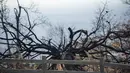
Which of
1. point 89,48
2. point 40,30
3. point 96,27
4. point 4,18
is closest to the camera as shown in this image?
point 89,48

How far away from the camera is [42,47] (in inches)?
546

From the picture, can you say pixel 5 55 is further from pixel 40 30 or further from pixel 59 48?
pixel 40 30

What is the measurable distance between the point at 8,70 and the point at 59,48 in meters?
3.46

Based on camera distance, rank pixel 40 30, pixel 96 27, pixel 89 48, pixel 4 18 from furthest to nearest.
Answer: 1. pixel 40 30
2. pixel 4 18
3. pixel 96 27
4. pixel 89 48

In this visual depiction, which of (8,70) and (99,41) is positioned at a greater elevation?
(99,41)

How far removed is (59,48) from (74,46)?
0.83 meters

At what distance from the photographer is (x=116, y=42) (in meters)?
16.1

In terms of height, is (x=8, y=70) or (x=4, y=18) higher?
(x=4, y=18)

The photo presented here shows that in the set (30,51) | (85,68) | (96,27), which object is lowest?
(85,68)

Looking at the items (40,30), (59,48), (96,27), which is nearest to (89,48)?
(59,48)

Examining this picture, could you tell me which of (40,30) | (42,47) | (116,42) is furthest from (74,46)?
(40,30)

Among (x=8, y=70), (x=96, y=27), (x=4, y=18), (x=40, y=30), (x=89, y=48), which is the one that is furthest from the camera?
(x=40, y=30)

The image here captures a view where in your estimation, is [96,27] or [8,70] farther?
[96,27]

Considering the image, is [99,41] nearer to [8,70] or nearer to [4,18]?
[8,70]
